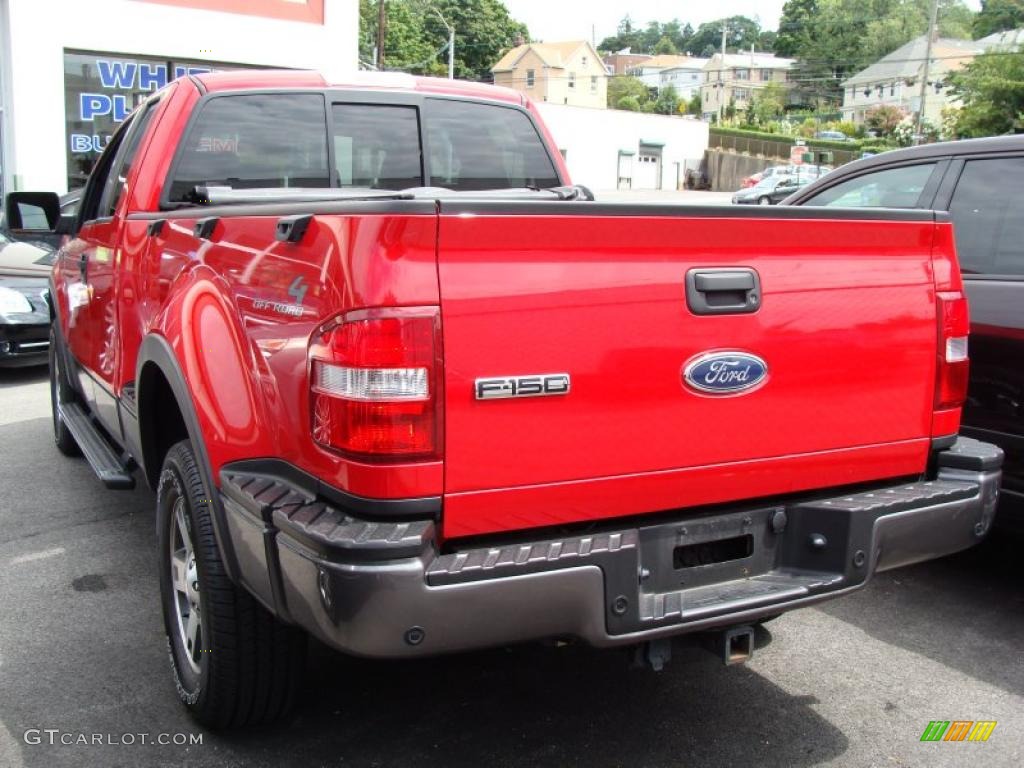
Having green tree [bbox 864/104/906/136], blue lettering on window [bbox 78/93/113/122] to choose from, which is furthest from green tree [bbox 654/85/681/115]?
blue lettering on window [bbox 78/93/113/122]

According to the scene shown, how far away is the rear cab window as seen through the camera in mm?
4086

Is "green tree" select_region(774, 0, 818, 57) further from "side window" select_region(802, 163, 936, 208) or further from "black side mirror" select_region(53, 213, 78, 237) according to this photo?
"black side mirror" select_region(53, 213, 78, 237)

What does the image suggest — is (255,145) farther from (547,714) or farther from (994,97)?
(994,97)

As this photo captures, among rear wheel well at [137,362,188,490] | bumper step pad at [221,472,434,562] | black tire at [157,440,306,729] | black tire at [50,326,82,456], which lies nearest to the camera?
bumper step pad at [221,472,434,562]

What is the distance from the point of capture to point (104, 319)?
4.37m

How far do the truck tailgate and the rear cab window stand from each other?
6.98 ft

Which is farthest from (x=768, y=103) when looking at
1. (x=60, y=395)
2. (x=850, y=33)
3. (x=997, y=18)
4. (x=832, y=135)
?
(x=60, y=395)

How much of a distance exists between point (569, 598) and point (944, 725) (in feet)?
5.41

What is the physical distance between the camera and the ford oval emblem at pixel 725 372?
2545 mm

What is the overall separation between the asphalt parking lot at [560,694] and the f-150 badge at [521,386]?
1.27 meters

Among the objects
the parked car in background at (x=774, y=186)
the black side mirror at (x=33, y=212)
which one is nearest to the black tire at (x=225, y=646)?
the black side mirror at (x=33, y=212)

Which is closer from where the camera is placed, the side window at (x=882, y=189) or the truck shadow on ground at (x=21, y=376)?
the side window at (x=882, y=189)

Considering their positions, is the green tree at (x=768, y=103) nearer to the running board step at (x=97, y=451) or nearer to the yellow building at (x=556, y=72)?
the yellow building at (x=556, y=72)

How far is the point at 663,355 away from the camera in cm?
250
